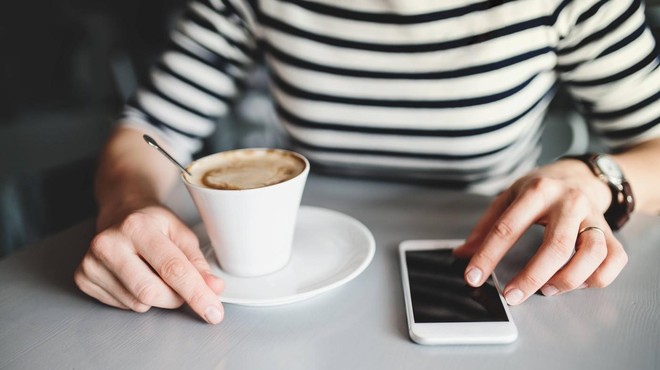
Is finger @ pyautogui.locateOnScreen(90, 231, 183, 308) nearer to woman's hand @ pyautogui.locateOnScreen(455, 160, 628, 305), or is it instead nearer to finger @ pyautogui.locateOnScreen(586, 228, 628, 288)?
woman's hand @ pyautogui.locateOnScreen(455, 160, 628, 305)

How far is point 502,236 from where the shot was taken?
0.56 m

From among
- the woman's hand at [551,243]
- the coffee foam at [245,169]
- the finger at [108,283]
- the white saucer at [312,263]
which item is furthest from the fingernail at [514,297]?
the finger at [108,283]

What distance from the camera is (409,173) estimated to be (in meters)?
0.91

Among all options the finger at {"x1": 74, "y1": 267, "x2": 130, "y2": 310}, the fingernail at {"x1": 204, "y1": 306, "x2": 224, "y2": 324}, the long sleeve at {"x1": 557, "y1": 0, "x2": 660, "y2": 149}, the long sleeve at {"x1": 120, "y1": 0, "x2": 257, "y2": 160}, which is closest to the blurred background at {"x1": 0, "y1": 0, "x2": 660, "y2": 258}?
the long sleeve at {"x1": 120, "y1": 0, "x2": 257, "y2": 160}

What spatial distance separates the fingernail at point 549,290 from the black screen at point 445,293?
0.16ft

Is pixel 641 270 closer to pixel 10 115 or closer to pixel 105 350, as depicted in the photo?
pixel 105 350

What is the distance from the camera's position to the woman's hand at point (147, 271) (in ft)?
1.73

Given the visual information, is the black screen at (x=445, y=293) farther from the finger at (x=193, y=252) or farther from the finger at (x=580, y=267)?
→ the finger at (x=193, y=252)

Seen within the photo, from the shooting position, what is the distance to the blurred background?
193 cm

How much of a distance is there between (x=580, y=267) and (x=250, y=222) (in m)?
0.34

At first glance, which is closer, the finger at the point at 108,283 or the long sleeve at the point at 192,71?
the finger at the point at 108,283

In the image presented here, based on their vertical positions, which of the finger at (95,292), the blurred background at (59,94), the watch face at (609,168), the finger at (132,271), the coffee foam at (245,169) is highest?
the watch face at (609,168)

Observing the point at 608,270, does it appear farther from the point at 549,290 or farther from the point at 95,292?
the point at 95,292

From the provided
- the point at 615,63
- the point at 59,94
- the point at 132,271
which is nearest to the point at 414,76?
the point at 615,63
